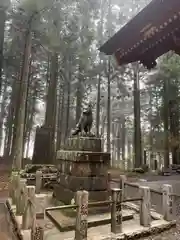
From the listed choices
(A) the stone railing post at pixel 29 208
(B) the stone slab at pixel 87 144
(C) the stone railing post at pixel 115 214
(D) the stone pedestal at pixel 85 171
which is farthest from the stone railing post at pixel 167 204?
(A) the stone railing post at pixel 29 208

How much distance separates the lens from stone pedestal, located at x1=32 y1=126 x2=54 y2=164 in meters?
13.3

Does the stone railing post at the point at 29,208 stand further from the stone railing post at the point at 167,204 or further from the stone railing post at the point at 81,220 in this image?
the stone railing post at the point at 167,204

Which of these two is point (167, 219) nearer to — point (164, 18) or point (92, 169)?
point (92, 169)

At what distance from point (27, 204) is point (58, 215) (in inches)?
57.2

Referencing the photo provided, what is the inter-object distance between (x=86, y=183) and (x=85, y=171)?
0.37 meters

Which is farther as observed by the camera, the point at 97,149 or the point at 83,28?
the point at 83,28

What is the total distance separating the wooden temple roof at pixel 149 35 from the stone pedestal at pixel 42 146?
10.1 m

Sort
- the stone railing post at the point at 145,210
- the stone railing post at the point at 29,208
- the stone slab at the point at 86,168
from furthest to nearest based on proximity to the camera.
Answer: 1. the stone slab at the point at 86,168
2. the stone railing post at the point at 145,210
3. the stone railing post at the point at 29,208

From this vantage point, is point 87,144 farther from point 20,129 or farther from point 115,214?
point 20,129

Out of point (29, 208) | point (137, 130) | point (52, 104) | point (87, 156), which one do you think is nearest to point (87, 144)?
point (87, 156)

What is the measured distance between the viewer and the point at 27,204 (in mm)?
4461

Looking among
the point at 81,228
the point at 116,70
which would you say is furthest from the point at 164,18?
the point at 116,70

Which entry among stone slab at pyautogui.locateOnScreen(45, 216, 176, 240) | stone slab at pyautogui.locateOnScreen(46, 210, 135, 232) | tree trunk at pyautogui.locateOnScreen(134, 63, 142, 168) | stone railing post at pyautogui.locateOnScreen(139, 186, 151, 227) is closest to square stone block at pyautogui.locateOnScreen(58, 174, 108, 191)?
stone slab at pyautogui.locateOnScreen(46, 210, 135, 232)

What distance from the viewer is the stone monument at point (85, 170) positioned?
20.6 ft
